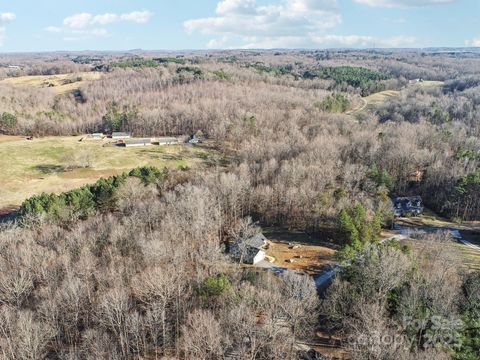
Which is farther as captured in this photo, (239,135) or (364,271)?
(239,135)

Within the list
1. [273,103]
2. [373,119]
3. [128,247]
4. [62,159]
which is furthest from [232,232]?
[273,103]

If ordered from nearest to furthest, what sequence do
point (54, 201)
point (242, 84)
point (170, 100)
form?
point (54, 201) → point (170, 100) → point (242, 84)

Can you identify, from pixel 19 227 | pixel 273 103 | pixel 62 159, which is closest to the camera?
pixel 19 227

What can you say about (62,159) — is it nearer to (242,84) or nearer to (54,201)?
(54,201)

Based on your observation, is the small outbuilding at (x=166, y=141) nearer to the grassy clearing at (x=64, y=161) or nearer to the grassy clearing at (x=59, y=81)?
the grassy clearing at (x=64, y=161)

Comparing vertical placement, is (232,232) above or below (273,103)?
below

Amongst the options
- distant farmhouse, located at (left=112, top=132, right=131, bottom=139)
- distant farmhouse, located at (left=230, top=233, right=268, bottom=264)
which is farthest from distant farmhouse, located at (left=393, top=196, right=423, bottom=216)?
distant farmhouse, located at (left=112, top=132, right=131, bottom=139)

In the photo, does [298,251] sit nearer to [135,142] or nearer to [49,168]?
[49,168]

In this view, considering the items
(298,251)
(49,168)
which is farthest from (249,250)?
(49,168)
